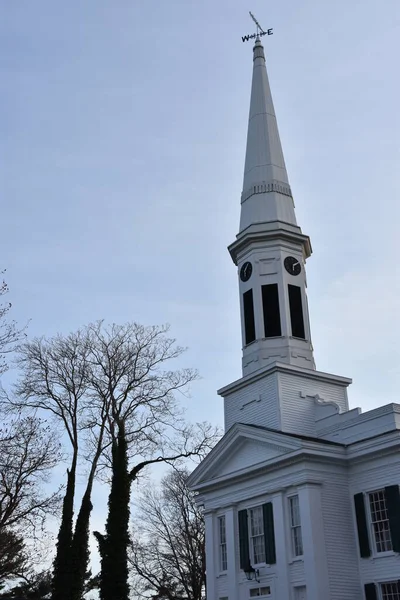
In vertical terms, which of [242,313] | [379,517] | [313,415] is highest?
[242,313]

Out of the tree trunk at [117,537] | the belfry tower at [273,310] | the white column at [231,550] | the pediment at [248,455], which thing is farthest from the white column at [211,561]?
the belfry tower at [273,310]

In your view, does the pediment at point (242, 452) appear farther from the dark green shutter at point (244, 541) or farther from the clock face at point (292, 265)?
the clock face at point (292, 265)

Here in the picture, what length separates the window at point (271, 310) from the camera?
97.8 feet

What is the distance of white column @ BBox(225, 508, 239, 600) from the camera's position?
25984mm

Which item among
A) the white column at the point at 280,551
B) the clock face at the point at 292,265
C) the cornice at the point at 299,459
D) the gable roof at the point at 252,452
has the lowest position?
the white column at the point at 280,551

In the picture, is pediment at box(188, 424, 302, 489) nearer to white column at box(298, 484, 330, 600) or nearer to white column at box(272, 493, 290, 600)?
white column at box(272, 493, 290, 600)

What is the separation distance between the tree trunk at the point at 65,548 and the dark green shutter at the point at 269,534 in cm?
1071

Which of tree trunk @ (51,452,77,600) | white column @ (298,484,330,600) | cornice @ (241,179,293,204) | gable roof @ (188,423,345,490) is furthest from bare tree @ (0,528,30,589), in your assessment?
cornice @ (241,179,293,204)

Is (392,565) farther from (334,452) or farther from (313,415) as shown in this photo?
(313,415)

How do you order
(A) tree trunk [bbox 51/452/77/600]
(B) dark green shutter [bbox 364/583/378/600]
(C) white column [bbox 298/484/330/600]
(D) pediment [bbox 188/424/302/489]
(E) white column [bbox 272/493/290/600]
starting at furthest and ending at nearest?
1. (A) tree trunk [bbox 51/452/77/600]
2. (D) pediment [bbox 188/424/302/489]
3. (E) white column [bbox 272/493/290/600]
4. (B) dark green shutter [bbox 364/583/378/600]
5. (C) white column [bbox 298/484/330/600]

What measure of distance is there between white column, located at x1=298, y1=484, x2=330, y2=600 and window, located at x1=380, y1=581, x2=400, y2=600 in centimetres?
184

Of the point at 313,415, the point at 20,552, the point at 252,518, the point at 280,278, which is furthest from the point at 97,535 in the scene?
the point at 280,278

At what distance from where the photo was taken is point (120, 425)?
3188 centimetres

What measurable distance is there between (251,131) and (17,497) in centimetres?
2042
